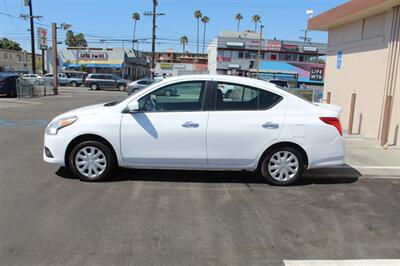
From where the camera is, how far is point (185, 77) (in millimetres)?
6121

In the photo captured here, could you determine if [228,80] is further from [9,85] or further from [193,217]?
[9,85]

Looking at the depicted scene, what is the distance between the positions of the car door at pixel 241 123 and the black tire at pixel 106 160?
150cm

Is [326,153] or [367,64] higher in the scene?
[367,64]

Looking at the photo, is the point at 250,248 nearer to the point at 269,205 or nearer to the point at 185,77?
the point at 269,205

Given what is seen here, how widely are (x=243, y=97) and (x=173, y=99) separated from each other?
1.08 m

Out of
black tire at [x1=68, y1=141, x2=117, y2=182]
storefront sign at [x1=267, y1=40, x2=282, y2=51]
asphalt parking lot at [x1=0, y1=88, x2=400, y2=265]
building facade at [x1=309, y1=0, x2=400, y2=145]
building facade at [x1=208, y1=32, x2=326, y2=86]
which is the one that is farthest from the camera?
storefront sign at [x1=267, y1=40, x2=282, y2=51]

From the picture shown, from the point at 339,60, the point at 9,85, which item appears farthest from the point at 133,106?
the point at 9,85

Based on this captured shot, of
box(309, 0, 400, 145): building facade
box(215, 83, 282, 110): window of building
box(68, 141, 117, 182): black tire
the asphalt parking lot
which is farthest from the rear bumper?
box(309, 0, 400, 145): building facade

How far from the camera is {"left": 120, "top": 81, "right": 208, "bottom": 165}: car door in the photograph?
19.5 feet

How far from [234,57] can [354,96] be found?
2885 inches

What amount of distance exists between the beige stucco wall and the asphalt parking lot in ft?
12.6

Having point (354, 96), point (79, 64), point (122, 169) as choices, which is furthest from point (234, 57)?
point (122, 169)

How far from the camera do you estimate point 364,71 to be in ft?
37.9

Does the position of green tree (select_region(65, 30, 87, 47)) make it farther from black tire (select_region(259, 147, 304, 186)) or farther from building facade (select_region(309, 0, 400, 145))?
black tire (select_region(259, 147, 304, 186))
